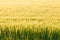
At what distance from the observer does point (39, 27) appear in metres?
3.61

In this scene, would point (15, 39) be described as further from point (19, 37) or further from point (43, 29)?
point (43, 29)

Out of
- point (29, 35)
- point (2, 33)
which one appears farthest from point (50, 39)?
point (2, 33)

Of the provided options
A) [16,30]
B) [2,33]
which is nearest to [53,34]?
[16,30]

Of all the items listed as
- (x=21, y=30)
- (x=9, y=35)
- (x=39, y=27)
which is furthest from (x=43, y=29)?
(x=9, y=35)

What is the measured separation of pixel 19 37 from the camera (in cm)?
351

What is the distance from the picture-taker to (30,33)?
3.49m

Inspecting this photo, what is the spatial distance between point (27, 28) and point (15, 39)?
28 cm

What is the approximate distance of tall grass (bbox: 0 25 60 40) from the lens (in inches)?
136

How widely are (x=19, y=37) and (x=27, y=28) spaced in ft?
0.68

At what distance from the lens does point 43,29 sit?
353 cm

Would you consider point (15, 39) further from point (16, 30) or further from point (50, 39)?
point (50, 39)

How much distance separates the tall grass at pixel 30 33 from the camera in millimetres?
3462

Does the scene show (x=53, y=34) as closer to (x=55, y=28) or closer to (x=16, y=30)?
(x=55, y=28)

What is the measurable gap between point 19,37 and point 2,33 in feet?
0.99
